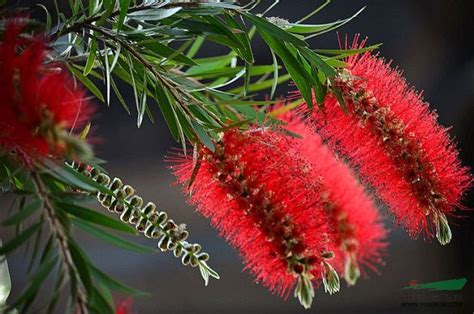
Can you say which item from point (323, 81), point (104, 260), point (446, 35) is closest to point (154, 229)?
point (323, 81)

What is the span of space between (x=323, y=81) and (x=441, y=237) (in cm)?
14

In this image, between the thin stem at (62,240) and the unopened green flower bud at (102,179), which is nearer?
the thin stem at (62,240)

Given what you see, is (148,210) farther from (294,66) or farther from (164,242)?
(294,66)

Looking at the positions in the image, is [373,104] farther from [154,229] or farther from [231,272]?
[231,272]

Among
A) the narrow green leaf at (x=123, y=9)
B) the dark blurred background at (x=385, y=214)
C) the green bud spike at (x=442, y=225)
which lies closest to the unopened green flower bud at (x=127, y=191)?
the narrow green leaf at (x=123, y=9)

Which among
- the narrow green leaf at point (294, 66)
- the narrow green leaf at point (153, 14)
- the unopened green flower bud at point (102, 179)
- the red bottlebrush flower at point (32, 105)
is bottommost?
the red bottlebrush flower at point (32, 105)

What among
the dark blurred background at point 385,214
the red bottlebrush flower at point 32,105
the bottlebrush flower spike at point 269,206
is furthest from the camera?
the dark blurred background at point 385,214

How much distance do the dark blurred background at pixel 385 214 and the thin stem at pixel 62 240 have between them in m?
0.81

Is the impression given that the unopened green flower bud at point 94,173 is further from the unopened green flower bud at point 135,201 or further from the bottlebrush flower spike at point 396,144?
the bottlebrush flower spike at point 396,144

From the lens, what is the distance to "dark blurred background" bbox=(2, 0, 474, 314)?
1113 millimetres

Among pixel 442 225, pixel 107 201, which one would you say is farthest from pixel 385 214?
pixel 107 201

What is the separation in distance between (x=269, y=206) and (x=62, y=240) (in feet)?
0.45

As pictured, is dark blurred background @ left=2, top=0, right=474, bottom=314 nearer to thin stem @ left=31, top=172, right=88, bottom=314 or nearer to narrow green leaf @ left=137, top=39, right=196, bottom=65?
narrow green leaf @ left=137, top=39, right=196, bottom=65

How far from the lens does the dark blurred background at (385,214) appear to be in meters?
1.11
